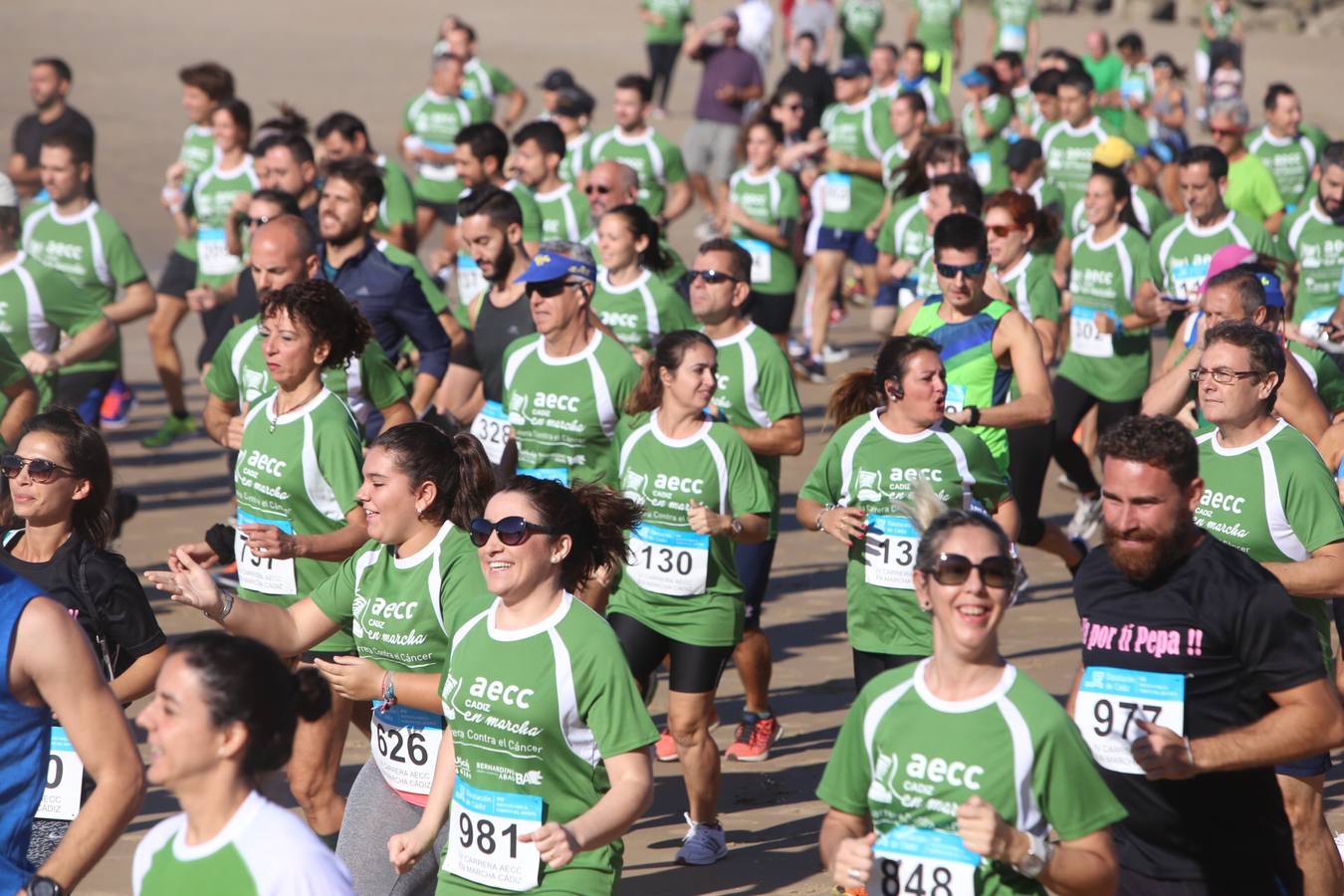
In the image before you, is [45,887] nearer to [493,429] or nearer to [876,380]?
[876,380]

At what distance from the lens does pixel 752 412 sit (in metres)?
7.82

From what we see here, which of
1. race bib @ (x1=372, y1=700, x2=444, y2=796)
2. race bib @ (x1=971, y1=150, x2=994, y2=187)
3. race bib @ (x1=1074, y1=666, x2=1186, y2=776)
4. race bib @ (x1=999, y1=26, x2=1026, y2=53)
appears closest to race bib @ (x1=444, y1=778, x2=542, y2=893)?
race bib @ (x1=372, y1=700, x2=444, y2=796)

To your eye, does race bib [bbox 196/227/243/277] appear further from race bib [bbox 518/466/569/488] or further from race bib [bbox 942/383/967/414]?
race bib [bbox 942/383/967/414]

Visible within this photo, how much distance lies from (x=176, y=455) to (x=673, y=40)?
1369 centimetres

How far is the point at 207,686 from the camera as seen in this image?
11.2 feet

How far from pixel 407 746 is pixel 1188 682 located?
2.04m

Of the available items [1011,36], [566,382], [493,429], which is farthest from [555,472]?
[1011,36]

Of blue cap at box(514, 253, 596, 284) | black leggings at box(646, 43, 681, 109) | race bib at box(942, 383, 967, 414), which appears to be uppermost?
black leggings at box(646, 43, 681, 109)

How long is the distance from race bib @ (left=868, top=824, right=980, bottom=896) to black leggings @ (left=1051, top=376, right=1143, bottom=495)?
6.67 meters

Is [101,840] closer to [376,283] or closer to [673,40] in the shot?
[376,283]

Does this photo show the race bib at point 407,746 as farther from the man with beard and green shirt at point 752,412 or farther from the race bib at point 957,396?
the race bib at point 957,396

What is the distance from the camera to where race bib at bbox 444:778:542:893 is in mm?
4363

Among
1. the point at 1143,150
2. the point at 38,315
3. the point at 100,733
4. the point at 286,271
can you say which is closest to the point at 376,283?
the point at 286,271

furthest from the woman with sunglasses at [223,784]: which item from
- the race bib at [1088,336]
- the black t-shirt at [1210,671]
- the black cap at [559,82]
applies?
the black cap at [559,82]
